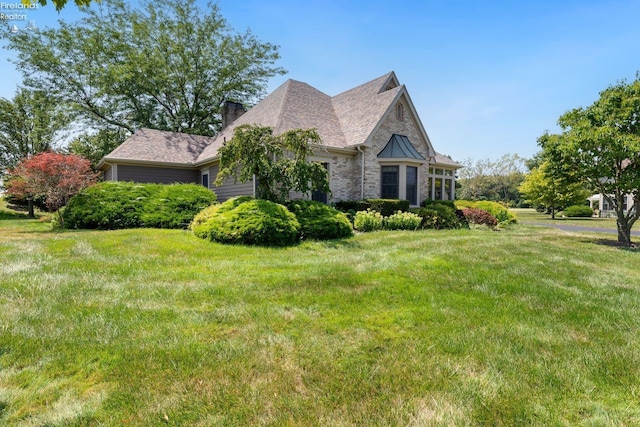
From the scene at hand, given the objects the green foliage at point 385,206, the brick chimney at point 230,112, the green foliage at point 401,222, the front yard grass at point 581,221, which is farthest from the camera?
the brick chimney at point 230,112

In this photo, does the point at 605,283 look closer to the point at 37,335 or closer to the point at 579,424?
the point at 579,424

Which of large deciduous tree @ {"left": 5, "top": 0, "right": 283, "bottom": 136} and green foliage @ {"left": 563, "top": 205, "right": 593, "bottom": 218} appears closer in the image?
large deciduous tree @ {"left": 5, "top": 0, "right": 283, "bottom": 136}

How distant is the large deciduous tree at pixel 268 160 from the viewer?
10.9 metres

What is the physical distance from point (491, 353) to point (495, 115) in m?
17.7

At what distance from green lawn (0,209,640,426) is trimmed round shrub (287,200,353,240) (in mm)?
3671

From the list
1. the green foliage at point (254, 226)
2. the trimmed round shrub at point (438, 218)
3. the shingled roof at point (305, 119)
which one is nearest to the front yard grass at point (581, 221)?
the trimmed round shrub at point (438, 218)

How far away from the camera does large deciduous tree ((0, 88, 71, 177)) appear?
82.5 ft

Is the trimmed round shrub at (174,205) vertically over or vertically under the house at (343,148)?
under

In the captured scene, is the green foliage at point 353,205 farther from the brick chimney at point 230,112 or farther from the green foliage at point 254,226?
the brick chimney at point 230,112

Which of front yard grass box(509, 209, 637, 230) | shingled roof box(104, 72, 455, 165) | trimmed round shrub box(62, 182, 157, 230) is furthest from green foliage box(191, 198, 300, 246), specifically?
front yard grass box(509, 209, 637, 230)

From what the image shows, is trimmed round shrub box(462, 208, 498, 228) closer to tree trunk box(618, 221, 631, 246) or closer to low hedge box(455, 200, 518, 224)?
low hedge box(455, 200, 518, 224)

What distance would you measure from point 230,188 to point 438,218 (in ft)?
34.2

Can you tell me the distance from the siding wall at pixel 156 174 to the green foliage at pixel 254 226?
10.9m

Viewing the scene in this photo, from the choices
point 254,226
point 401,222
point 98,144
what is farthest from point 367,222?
point 98,144
